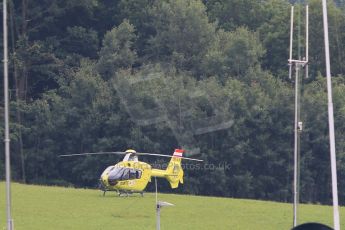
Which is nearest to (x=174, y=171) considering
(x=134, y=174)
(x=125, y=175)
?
(x=134, y=174)

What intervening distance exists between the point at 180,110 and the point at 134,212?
23.2m

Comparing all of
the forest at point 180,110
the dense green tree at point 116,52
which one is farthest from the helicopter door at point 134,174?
the dense green tree at point 116,52

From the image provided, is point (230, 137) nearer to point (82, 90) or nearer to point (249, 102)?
point (249, 102)

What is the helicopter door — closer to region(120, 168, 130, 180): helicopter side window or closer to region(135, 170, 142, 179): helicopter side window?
region(135, 170, 142, 179): helicopter side window

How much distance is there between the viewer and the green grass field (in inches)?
1144

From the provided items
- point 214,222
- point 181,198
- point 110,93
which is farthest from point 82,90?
point 214,222

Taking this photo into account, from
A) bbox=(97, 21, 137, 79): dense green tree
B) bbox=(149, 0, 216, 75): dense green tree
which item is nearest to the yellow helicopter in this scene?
bbox=(97, 21, 137, 79): dense green tree

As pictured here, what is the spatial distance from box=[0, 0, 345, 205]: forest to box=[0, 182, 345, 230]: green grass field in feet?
50.4

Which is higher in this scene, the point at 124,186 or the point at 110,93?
the point at 110,93

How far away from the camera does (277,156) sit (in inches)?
2229

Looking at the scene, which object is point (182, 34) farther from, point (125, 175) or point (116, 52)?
point (125, 175)

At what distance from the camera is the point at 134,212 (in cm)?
3288

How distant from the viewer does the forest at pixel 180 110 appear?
5556 centimetres

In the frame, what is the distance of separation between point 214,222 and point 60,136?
2690cm
